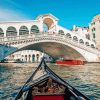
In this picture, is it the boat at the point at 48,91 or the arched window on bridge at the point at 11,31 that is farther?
the arched window on bridge at the point at 11,31

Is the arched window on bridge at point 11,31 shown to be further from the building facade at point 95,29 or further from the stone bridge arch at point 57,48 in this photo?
the building facade at point 95,29

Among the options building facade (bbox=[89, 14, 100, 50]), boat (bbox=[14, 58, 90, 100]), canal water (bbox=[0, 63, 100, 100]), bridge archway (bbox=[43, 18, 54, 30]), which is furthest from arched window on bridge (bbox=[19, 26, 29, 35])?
boat (bbox=[14, 58, 90, 100])

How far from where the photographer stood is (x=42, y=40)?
26562 millimetres

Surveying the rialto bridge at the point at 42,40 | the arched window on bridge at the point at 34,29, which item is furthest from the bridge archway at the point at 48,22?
the arched window on bridge at the point at 34,29

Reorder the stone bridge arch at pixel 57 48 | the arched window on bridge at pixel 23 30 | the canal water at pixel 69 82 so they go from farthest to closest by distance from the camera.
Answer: the arched window on bridge at pixel 23 30 < the stone bridge arch at pixel 57 48 < the canal water at pixel 69 82

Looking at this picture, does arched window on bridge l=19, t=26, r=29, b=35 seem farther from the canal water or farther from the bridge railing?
the canal water

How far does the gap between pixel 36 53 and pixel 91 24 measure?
13824 mm

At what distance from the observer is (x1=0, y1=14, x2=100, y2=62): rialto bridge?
2445cm

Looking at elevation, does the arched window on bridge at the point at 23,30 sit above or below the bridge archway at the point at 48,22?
below

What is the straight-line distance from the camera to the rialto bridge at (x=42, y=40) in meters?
24.4

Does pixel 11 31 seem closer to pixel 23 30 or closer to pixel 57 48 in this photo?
pixel 23 30

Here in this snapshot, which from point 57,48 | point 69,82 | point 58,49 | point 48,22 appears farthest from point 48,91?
point 48,22

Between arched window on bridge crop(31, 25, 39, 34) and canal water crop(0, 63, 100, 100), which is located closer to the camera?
canal water crop(0, 63, 100, 100)

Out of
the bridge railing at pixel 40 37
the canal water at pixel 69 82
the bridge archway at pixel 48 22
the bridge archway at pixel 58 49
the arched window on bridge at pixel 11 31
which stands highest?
the bridge archway at pixel 48 22
